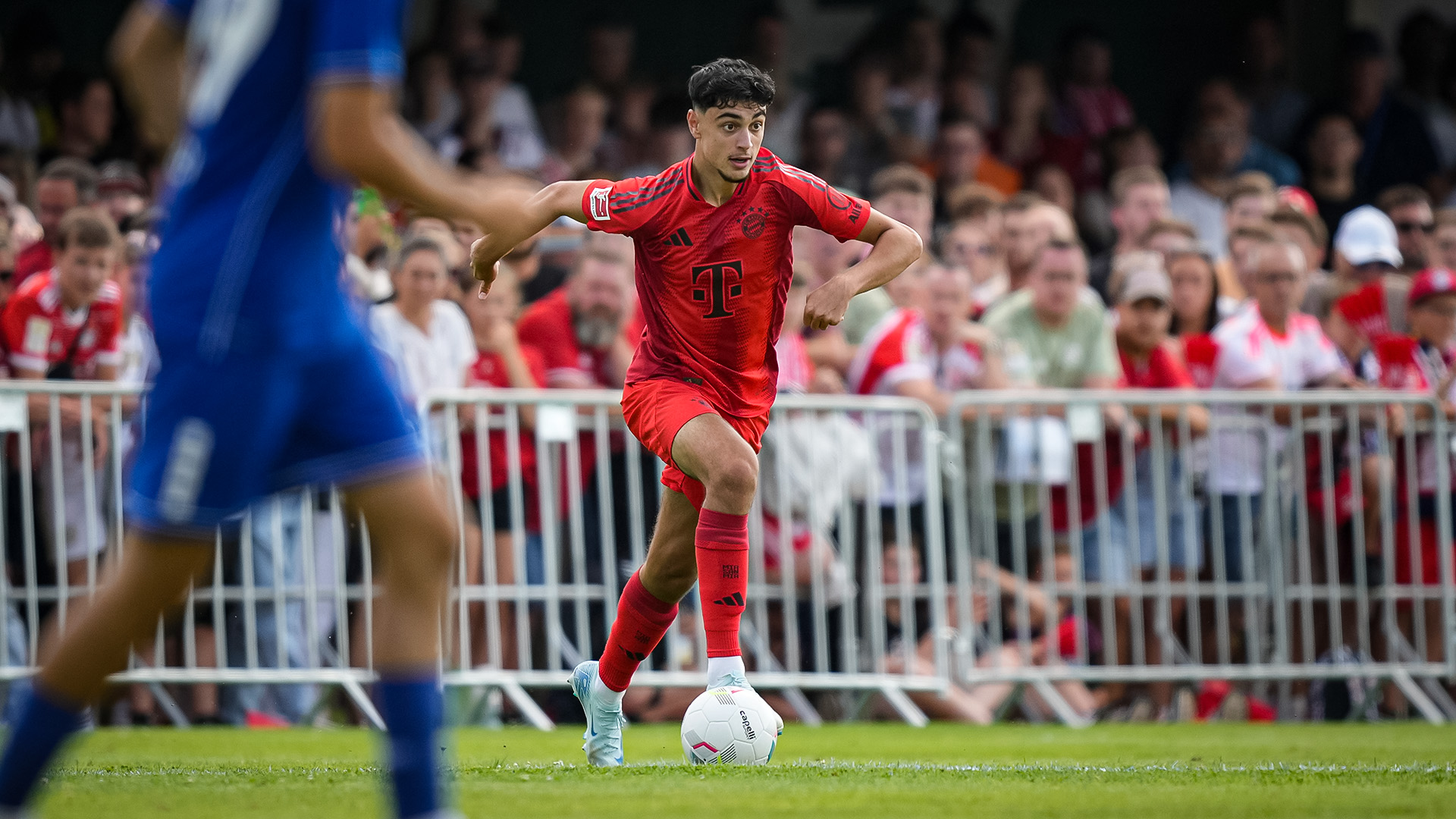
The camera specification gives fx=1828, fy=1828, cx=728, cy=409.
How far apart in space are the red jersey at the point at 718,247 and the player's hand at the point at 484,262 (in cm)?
56

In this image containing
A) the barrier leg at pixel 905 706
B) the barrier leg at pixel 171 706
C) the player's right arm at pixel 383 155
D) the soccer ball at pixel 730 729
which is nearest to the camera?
the player's right arm at pixel 383 155

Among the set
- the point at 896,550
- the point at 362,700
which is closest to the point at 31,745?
the point at 362,700

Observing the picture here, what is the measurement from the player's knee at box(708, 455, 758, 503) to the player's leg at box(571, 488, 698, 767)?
0.38m

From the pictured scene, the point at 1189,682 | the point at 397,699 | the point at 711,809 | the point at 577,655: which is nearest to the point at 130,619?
the point at 397,699

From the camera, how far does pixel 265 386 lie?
390cm

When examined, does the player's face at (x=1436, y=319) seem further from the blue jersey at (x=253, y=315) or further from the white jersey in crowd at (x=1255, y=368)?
the blue jersey at (x=253, y=315)

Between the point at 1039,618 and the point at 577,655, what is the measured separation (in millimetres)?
2563

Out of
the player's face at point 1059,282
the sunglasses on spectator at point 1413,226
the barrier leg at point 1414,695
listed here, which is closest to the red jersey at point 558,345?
the player's face at point 1059,282

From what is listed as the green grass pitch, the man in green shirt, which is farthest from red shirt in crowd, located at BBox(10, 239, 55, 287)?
the man in green shirt

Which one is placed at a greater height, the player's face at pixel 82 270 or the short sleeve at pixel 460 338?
the player's face at pixel 82 270

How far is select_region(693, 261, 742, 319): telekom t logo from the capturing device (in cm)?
656

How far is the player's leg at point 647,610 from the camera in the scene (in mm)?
6551

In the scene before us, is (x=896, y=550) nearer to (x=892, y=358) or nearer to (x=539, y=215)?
(x=892, y=358)

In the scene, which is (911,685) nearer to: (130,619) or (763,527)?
(763,527)
